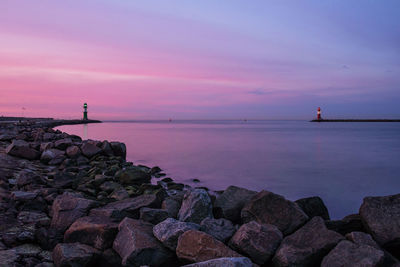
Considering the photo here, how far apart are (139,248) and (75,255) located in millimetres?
749

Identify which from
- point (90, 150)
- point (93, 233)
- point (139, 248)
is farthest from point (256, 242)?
point (90, 150)

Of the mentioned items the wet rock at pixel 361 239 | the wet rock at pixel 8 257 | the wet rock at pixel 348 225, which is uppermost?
the wet rock at pixel 361 239

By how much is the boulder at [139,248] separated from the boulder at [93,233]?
6.3 inches

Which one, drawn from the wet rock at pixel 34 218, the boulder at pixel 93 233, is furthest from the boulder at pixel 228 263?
the wet rock at pixel 34 218

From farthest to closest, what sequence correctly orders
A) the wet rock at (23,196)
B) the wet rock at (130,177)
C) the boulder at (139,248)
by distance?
the wet rock at (130,177) < the wet rock at (23,196) < the boulder at (139,248)

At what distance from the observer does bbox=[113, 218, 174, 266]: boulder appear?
3.89 meters

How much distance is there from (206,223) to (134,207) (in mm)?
1336

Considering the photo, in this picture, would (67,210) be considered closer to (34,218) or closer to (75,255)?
(34,218)

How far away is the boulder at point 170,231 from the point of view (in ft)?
13.1

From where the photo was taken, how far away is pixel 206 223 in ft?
15.0

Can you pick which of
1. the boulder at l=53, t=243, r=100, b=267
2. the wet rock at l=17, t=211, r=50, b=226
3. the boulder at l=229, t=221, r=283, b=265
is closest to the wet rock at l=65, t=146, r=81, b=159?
the wet rock at l=17, t=211, r=50, b=226

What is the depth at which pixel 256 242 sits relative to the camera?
4.05 metres

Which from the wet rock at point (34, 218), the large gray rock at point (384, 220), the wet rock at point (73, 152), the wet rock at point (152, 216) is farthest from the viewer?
the wet rock at point (73, 152)

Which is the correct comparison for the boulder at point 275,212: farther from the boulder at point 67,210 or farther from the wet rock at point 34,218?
the wet rock at point 34,218
